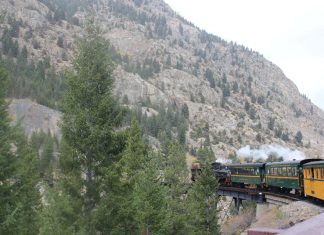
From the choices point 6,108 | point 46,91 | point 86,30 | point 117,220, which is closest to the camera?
point 6,108

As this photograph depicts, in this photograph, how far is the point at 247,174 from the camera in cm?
4991

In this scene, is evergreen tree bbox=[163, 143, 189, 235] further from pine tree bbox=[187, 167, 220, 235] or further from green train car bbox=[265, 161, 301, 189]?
green train car bbox=[265, 161, 301, 189]

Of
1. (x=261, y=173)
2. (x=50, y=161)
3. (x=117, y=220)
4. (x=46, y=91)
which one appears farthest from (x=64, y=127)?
(x=46, y=91)

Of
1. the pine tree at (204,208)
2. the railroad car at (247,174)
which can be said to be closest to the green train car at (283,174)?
the railroad car at (247,174)

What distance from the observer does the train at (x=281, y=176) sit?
2767 centimetres

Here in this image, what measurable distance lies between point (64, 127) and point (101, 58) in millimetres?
4177

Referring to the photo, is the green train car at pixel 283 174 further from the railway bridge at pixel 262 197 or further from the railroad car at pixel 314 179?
the railroad car at pixel 314 179

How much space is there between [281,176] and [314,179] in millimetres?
10070

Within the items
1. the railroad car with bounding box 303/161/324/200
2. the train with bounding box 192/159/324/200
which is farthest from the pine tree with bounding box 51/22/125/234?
the train with bounding box 192/159/324/200

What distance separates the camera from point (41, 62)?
7269 inches

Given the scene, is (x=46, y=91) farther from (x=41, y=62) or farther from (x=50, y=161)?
(x=50, y=161)

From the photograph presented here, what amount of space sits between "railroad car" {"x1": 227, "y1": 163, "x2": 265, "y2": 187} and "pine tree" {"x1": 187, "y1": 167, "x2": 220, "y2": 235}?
8.02 meters

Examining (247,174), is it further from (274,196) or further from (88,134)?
(88,134)

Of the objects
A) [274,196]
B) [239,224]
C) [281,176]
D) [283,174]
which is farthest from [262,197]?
[283,174]
